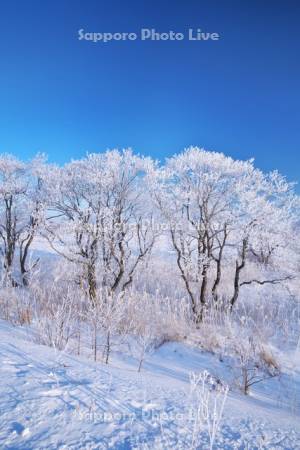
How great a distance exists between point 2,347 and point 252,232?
892 cm

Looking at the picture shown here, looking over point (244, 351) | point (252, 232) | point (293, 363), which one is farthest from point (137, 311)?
point (252, 232)

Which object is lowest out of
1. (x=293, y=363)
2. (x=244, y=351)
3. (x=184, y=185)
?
(x=293, y=363)

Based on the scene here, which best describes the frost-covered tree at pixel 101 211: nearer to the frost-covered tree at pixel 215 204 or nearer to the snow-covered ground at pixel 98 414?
the frost-covered tree at pixel 215 204

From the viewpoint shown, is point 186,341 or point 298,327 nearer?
point 186,341

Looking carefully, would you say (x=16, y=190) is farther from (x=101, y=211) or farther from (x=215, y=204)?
(x=215, y=204)

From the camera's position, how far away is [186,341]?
287 inches

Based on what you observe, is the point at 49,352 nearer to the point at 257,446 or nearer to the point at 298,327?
the point at 257,446

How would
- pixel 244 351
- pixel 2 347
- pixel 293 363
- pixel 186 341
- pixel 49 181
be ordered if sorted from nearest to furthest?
1. pixel 2 347
2. pixel 244 351
3. pixel 293 363
4. pixel 186 341
5. pixel 49 181

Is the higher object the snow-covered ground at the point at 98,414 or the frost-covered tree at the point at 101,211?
the frost-covered tree at the point at 101,211

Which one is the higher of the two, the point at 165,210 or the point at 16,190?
the point at 16,190

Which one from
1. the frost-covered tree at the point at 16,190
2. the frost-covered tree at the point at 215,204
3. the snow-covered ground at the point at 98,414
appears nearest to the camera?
the snow-covered ground at the point at 98,414

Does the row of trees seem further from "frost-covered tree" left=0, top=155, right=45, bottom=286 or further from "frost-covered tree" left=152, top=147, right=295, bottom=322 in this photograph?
"frost-covered tree" left=0, top=155, right=45, bottom=286

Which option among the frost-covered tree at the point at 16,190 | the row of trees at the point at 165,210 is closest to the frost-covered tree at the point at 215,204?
the row of trees at the point at 165,210

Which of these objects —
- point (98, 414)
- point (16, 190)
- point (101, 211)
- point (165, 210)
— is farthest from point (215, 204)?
point (16, 190)
